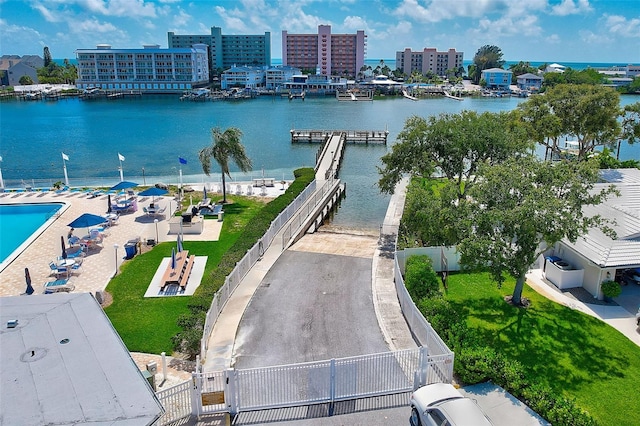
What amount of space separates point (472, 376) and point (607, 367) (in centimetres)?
496

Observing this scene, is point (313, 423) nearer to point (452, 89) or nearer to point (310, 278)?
point (310, 278)

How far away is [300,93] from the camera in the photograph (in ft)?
538

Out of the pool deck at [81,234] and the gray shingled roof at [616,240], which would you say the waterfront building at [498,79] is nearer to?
the pool deck at [81,234]

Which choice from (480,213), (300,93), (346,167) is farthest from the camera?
(300,93)

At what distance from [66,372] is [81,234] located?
21.5 metres

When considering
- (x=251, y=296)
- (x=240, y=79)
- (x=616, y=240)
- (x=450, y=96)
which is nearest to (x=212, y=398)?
(x=251, y=296)

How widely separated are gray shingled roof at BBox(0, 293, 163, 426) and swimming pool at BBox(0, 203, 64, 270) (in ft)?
55.9

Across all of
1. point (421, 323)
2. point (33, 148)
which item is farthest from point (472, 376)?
point (33, 148)

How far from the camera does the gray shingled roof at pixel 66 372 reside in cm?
789

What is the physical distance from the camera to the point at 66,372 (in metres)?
8.85

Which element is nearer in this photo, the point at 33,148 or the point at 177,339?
the point at 177,339

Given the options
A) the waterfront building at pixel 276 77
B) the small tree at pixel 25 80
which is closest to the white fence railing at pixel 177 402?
the waterfront building at pixel 276 77

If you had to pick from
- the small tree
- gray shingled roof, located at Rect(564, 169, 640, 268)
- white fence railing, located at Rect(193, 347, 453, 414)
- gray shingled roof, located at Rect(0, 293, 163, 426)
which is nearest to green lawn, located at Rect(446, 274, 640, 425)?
gray shingled roof, located at Rect(564, 169, 640, 268)

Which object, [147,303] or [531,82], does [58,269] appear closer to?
[147,303]
